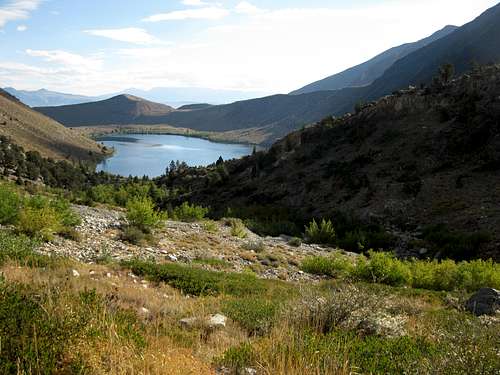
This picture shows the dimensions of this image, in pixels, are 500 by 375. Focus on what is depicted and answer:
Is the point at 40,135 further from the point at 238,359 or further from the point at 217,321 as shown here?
the point at 238,359

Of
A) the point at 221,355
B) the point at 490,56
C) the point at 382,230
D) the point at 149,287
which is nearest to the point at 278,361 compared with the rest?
the point at 221,355

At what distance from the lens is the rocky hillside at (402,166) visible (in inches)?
974

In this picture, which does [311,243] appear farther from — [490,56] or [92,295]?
[490,56]

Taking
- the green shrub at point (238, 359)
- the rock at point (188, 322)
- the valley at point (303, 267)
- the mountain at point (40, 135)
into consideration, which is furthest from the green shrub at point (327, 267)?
the mountain at point (40, 135)

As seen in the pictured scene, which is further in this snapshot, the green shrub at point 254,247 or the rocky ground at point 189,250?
the green shrub at point 254,247

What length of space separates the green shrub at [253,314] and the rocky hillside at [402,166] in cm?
1501

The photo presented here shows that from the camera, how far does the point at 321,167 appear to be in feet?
130

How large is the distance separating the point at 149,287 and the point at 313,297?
12.7ft

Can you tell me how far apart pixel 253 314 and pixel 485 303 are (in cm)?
547

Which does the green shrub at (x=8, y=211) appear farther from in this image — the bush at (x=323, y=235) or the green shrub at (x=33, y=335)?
the bush at (x=323, y=235)

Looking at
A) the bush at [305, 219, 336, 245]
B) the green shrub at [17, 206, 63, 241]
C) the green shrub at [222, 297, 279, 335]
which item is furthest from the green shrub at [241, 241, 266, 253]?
the green shrub at [222, 297, 279, 335]

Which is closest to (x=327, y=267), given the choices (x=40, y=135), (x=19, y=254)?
(x=19, y=254)

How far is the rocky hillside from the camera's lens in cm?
2475

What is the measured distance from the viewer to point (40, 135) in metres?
135
